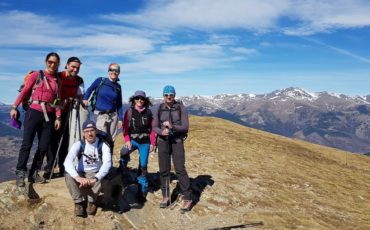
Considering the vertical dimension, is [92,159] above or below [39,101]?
below

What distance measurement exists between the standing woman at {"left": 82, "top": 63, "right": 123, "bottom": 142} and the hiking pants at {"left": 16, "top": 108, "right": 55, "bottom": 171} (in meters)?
1.63

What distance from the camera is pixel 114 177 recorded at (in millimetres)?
13664

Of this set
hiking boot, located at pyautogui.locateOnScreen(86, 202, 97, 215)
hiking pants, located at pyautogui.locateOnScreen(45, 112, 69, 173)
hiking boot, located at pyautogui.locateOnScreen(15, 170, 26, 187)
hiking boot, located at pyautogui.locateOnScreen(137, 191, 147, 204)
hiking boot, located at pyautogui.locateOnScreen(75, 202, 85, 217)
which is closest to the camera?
hiking boot, located at pyautogui.locateOnScreen(75, 202, 85, 217)

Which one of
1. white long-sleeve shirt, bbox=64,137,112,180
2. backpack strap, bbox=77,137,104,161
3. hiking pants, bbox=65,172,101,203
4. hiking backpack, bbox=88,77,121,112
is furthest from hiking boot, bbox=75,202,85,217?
hiking backpack, bbox=88,77,121,112

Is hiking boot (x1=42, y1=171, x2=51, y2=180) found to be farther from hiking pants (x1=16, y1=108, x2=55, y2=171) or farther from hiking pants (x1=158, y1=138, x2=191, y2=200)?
hiking pants (x1=158, y1=138, x2=191, y2=200)

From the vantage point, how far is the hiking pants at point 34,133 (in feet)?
43.7

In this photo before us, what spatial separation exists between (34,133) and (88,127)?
2.51 meters

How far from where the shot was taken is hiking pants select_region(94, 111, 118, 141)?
14117mm

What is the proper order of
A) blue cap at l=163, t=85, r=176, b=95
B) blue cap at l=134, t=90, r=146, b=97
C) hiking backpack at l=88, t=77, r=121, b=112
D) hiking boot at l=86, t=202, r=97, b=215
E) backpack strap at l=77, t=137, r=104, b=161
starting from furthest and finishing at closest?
blue cap at l=134, t=90, r=146, b=97 → blue cap at l=163, t=85, r=176, b=95 → hiking backpack at l=88, t=77, r=121, b=112 → hiking boot at l=86, t=202, r=97, b=215 → backpack strap at l=77, t=137, r=104, b=161

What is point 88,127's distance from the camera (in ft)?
40.4

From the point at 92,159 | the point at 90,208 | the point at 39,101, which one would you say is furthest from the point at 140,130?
the point at 39,101

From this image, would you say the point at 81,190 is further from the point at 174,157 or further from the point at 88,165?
the point at 174,157

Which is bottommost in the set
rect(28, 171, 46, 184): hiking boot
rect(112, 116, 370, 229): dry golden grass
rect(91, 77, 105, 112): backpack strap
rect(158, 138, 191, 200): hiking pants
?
rect(112, 116, 370, 229): dry golden grass

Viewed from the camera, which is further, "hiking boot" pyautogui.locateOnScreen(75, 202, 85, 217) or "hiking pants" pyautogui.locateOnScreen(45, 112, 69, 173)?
"hiking pants" pyautogui.locateOnScreen(45, 112, 69, 173)
